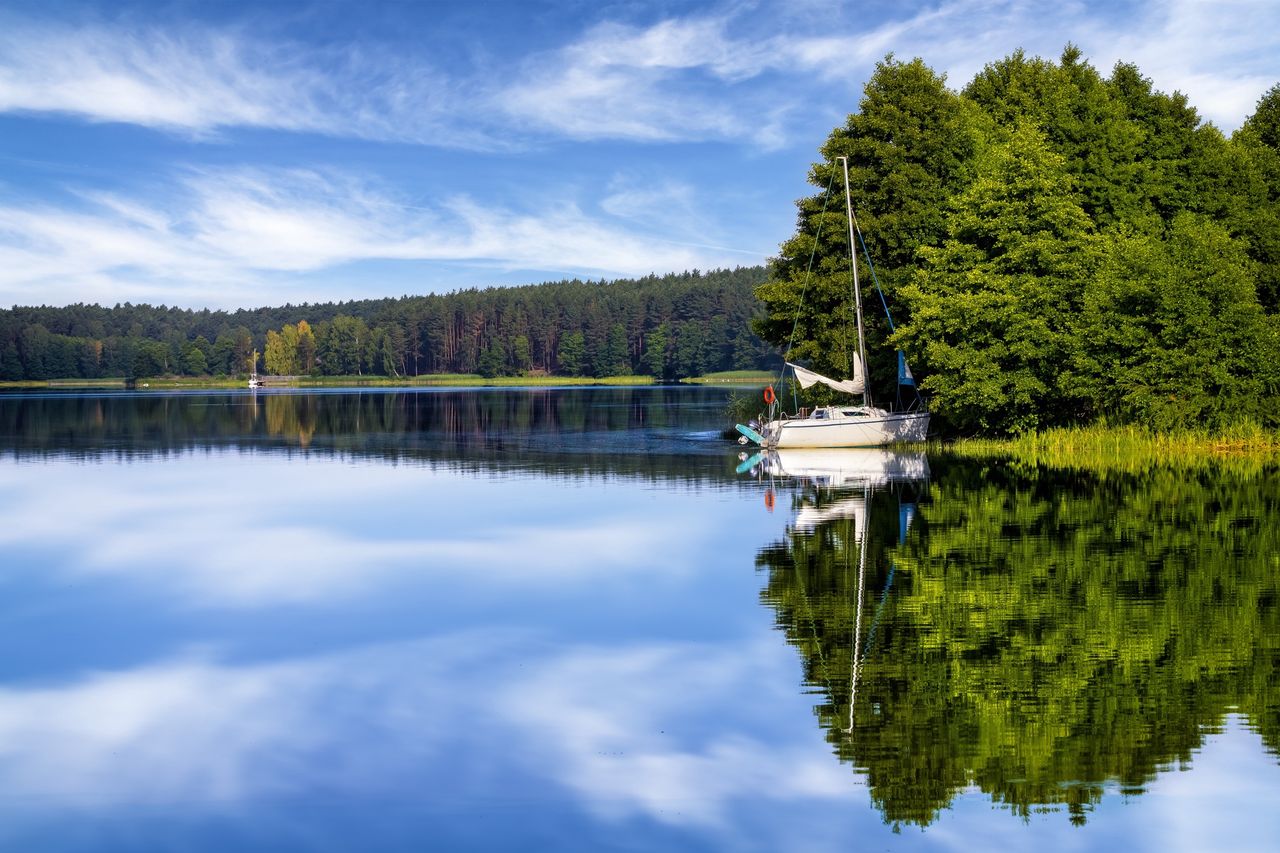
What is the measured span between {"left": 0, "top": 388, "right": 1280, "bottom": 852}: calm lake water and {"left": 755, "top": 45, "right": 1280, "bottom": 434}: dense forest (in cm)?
1446

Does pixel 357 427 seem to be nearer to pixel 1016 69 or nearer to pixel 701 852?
pixel 1016 69

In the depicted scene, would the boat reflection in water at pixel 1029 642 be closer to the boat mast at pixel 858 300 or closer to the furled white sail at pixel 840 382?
the furled white sail at pixel 840 382

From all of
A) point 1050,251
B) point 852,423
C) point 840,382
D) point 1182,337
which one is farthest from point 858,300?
point 1182,337

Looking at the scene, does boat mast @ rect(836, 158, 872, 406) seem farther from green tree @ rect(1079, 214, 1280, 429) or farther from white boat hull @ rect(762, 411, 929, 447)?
green tree @ rect(1079, 214, 1280, 429)

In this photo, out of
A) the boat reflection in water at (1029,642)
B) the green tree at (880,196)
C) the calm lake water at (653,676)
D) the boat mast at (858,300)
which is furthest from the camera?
the green tree at (880,196)

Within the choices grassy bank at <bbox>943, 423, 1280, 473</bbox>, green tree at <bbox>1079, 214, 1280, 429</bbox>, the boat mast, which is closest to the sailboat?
the boat mast

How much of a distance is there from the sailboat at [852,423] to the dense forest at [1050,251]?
149cm

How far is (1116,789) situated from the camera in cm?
909

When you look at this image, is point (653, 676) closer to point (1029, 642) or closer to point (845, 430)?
point (1029, 642)

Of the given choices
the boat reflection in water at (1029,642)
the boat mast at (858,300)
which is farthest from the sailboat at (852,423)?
the boat reflection in water at (1029,642)

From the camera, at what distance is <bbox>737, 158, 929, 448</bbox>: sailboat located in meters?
47.2

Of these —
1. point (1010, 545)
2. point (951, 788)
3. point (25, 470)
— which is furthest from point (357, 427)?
point (951, 788)

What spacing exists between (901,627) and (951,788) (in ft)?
17.2

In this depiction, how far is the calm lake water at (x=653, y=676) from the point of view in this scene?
8875 mm
